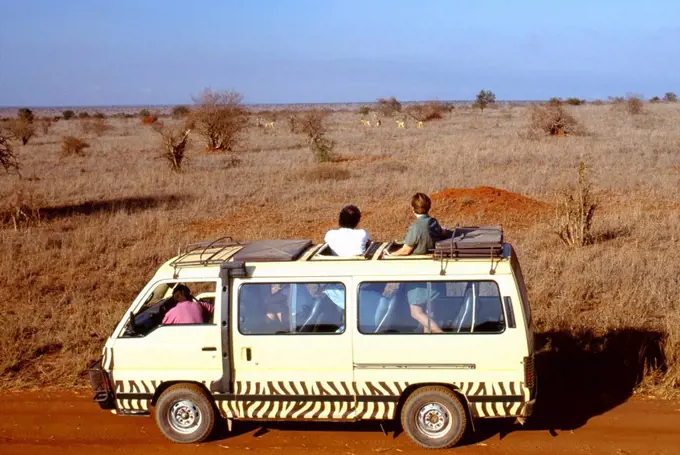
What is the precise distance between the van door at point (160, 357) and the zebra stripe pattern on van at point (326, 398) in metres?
0.02

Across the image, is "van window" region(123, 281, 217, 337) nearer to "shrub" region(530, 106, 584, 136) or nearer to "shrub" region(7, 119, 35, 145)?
"shrub" region(530, 106, 584, 136)

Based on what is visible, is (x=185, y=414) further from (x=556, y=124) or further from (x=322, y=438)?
(x=556, y=124)

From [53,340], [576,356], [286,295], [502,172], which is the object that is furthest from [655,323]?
[502,172]

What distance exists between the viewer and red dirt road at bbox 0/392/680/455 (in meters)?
6.09

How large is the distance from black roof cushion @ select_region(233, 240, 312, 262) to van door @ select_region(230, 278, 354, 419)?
200 millimetres

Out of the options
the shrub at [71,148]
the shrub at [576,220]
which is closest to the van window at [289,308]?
the shrub at [576,220]

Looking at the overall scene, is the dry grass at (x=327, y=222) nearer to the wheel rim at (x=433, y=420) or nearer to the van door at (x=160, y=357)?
the van door at (x=160, y=357)

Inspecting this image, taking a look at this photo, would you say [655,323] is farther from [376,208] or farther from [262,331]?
[376,208]

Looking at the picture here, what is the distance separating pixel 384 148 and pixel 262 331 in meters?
26.8

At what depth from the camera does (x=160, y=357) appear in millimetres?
6199

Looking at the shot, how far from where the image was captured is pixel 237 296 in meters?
6.08

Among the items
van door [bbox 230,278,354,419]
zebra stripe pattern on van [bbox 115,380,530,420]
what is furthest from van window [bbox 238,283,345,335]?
zebra stripe pattern on van [bbox 115,380,530,420]

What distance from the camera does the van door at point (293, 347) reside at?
602cm

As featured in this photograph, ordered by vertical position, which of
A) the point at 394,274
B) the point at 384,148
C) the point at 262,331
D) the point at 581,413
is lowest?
the point at 581,413
